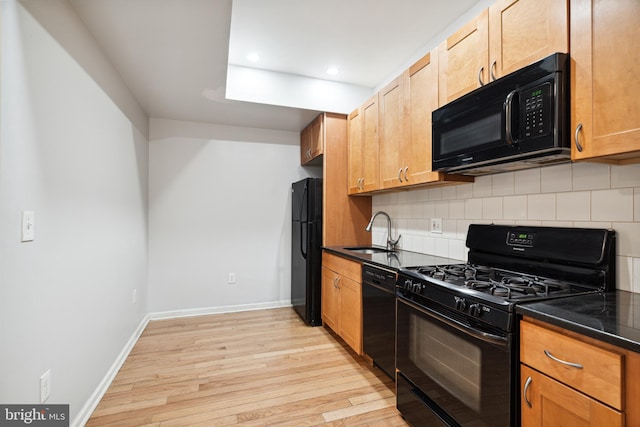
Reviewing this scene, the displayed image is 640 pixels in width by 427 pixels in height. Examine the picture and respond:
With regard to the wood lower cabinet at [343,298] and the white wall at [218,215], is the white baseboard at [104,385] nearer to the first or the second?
the white wall at [218,215]

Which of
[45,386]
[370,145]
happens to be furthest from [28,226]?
[370,145]

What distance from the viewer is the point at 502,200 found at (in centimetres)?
190

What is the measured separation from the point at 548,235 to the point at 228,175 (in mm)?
3255

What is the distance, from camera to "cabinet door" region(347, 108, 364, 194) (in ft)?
9.91

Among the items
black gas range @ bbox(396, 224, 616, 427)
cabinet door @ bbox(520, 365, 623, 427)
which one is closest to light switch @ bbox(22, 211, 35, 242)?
black gas range @ bbox(396, 224, 616, 427)

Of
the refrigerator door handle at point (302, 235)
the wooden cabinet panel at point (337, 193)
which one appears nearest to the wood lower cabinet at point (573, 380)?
the wooden cabinet panel at point (337, 193)

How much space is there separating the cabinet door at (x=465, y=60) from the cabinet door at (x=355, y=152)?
1123 millimetres

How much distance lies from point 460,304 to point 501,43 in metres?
1.35

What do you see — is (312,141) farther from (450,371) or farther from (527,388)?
(527,388)

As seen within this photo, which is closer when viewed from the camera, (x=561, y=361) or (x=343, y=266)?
(x=561, y=361)

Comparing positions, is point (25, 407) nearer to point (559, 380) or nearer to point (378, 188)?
point (559, 380)

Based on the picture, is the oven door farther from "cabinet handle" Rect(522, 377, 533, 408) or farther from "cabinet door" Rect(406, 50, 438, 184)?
"cabinet door" Rect(406, 50, 438, 184)

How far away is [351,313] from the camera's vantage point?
2.50 meters

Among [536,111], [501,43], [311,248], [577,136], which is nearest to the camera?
[577,136]
